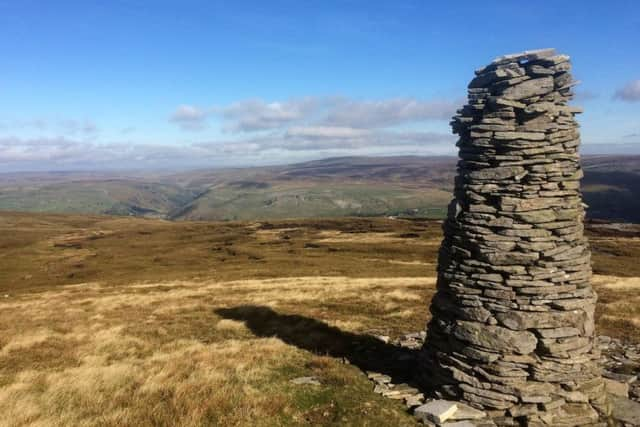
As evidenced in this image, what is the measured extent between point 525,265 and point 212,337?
13.6m

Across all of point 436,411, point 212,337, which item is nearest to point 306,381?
point 436,411

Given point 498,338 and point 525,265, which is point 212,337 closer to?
point 498,338

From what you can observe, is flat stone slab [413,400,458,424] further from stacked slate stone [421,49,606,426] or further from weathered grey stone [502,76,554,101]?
weathered grey stone [502,76,554,101]

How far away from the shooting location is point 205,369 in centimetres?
1433

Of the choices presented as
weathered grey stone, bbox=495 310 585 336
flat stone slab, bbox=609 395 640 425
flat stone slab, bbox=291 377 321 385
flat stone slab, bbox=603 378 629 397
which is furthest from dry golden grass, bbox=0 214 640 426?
flat stone slab, bbox=603 378 629 397

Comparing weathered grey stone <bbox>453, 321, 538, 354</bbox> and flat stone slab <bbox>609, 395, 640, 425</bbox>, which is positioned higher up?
weathered grey stone <bbox>453, 321, 538, 354</bbox>

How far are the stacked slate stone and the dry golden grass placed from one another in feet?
8.90

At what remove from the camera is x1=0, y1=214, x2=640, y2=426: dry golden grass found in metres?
11.3

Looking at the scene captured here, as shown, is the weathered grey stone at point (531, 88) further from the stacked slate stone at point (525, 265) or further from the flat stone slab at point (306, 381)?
the flat stone slab at point (306, 381)

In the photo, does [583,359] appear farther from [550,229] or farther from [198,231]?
[198,231]

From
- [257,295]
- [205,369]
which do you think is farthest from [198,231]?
[205,369]

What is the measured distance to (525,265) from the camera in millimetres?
11789

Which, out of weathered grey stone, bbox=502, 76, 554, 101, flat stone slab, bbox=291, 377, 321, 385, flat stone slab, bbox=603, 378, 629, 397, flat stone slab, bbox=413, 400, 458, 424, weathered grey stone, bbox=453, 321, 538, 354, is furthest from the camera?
flat stone slab, bbox=291, 377, 321, 385

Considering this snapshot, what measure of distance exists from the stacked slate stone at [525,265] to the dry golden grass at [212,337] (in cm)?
271
